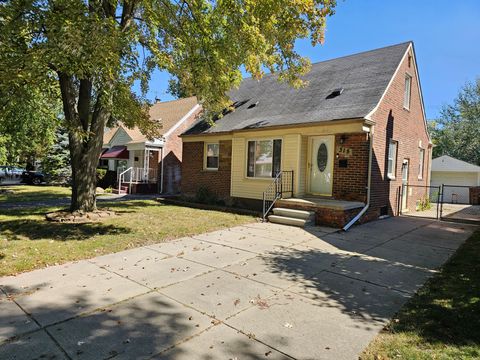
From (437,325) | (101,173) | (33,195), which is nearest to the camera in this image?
(437,325)

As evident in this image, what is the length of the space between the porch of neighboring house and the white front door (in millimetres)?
11533

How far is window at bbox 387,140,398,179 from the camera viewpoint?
12333 millimetres

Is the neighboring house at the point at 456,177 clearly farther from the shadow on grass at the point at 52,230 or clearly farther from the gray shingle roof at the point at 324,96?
the shadow on grass at the point at 52,230

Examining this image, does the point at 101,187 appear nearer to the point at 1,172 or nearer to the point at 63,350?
the point at 1,172

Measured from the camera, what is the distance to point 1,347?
315 centimetres

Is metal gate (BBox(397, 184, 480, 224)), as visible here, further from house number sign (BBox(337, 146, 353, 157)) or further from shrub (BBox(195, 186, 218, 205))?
shrub (BBox(195, 186, 218, 205))

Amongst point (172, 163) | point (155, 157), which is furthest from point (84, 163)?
point (172, 163)

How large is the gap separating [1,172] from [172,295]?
29.2 meters

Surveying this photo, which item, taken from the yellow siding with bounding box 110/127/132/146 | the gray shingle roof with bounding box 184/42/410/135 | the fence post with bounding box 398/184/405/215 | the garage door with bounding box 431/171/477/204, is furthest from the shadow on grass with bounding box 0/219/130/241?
the garage door with bounding box 431/171/477/204

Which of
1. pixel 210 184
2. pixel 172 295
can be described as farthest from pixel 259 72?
pixel 172 295

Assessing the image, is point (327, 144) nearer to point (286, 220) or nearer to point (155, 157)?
point (286, 220)

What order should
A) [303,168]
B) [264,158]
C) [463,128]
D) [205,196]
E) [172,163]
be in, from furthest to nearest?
[463,128], [172,163], [205,196], [264,158], [303,168]

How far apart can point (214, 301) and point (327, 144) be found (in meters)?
8.44

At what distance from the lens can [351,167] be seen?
424 inches
